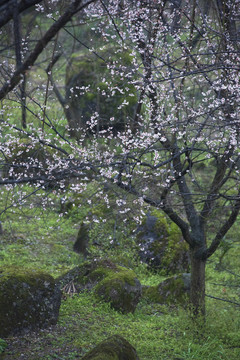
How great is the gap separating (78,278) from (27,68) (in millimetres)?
5883

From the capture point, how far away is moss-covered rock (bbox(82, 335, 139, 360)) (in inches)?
144

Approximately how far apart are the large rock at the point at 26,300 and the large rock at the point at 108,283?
1.50 metres

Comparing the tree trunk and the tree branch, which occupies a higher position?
the tree branch

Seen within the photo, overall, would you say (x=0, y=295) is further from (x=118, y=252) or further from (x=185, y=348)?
(x=118, y=252)

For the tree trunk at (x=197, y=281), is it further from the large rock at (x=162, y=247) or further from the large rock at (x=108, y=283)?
the large rock at (x=162, y=247)

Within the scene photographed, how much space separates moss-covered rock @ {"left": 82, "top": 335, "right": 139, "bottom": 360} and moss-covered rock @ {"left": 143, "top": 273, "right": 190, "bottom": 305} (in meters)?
4.28

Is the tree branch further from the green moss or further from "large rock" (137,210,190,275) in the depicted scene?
"large rock" (137,210,190,275)

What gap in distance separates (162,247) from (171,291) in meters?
1.97

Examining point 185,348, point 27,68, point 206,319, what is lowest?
point 185,348

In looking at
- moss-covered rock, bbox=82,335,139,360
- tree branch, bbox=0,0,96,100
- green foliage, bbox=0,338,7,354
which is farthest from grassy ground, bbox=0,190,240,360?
tree branch, bbox=0,0,96,100

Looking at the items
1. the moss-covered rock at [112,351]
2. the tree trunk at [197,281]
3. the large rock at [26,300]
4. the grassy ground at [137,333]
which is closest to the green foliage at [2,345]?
the grassy ground at [137,333]

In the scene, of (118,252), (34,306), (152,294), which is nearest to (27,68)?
(34,306)

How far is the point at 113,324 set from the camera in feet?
20.4

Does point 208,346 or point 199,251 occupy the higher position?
point 199,251
